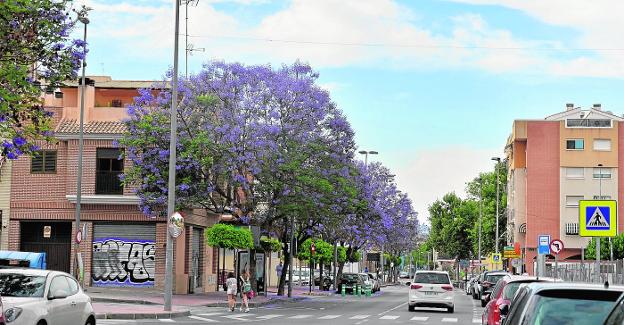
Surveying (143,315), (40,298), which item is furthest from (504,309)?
(143,315)

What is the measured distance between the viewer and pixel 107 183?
4594 centimetres

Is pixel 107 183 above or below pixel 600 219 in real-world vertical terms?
above

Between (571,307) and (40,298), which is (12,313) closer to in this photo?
(40,298)

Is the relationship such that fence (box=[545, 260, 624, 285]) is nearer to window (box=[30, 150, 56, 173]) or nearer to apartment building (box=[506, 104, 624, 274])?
apartment building (box=[506, 104, 624, 274])

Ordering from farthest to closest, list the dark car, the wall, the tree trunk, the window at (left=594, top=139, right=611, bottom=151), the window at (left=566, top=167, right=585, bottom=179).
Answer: the wall → the window at (left=566, top=167, right=585, bottom=179) → the window at (left=594, top=139, right=611, bottom=151) → the dark car → the tree trunk

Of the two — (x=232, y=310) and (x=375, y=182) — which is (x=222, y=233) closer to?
(x=232, y=310)

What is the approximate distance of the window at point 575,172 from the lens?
79.6m

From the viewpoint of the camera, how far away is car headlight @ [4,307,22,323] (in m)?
14.4

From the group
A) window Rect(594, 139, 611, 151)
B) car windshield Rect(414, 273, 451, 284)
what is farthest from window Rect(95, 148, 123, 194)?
window Rect(594, 139, 611, 151)

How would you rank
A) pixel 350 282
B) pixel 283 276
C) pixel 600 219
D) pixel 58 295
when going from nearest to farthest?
pixel 58 295
pixel 600 219
pixel 283 276
pixel 350 282

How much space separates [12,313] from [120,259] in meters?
31.7

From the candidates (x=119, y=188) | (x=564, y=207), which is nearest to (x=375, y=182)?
(x=564, y=207)

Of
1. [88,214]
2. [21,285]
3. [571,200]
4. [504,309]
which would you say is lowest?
[504,309]

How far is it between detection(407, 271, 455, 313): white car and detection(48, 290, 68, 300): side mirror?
885 inches
